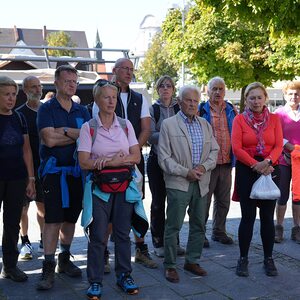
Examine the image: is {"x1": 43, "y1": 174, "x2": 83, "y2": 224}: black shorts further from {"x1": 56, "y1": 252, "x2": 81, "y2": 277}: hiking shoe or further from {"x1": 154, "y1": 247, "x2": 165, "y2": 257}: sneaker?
{"x1": 154, "y1": 247, "x2": 165, "y2": 257}: sneaker

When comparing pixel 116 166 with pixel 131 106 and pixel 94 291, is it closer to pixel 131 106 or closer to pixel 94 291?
pixel 131 106

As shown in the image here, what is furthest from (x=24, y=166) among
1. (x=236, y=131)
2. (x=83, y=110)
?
(x=236, y=131)

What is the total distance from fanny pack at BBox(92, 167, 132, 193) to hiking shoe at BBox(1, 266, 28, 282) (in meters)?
1.30

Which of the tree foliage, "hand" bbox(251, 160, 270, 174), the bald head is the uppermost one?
the tree foliage

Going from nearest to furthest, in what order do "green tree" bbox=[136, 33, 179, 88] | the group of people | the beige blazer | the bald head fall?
the group of people, the beige blazer, the bald head, "green tree" bbox=[136, 33, 179, 88]

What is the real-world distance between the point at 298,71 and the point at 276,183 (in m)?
12.4

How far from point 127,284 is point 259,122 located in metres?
2.07

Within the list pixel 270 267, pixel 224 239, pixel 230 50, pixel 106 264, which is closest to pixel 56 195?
pixel 106 264

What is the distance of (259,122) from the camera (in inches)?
176

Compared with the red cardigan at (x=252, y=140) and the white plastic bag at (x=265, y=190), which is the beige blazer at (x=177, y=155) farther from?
the white plastic bag at (x=265, y=190)

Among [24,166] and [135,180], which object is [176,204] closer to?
[135,180]

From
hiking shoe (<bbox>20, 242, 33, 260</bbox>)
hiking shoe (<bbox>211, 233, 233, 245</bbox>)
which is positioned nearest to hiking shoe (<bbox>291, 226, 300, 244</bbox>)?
hiking shoe (<bbox>211, 233, 233, 245</bbox>)

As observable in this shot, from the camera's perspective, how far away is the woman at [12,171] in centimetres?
409

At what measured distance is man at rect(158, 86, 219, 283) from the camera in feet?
13.9
